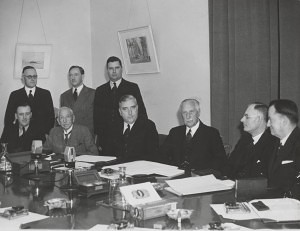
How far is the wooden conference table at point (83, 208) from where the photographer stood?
1.94m

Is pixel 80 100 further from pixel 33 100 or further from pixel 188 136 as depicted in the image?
pixel 188 136

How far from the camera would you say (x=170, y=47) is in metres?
5.70

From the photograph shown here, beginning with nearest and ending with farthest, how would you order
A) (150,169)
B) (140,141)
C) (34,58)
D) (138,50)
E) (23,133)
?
(150,169), (140,141), (23,133), (138,50), (34,58)

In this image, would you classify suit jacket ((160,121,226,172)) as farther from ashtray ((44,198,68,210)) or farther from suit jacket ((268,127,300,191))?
ashtray ((44,198,68,210))

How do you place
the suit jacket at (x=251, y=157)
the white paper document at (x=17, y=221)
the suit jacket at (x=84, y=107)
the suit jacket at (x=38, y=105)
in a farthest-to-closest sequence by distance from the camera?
the suit jacket at (x=84, y=107) → the suit jacket at (x=38, y=105) → the suit jacket at (x=251, y=157) → the white paper document at (x=17, y=221)

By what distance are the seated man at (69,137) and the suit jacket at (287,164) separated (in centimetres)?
202

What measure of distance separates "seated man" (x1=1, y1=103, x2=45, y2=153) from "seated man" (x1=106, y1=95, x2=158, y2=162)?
1.22 meters

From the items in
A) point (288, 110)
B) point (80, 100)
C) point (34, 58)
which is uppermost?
point (34, 58)

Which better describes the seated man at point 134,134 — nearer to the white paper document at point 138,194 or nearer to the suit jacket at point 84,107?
the suit jacket at point 84,107

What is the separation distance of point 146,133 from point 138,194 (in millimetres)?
2041

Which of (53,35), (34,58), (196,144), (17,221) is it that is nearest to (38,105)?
(34,58)

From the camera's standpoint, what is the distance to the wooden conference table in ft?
6.36

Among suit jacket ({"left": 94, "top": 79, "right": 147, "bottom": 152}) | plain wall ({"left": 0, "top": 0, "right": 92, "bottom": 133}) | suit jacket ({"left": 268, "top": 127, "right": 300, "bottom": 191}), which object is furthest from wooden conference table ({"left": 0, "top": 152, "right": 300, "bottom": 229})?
plain wall ({"left": 0, "top": 0, "right": 92, "bottom": 133})

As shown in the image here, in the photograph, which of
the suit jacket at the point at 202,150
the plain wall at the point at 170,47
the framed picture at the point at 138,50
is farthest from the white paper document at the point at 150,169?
the framed picture at the point at 138,50
